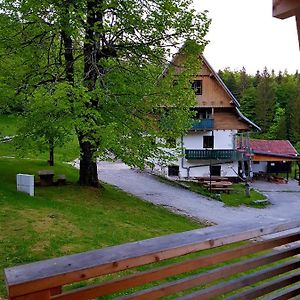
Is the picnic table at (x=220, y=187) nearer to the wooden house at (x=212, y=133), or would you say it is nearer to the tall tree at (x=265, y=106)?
the wooden house at (x=212, y=133)

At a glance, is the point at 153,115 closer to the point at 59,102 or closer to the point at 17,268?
the point at 59,102

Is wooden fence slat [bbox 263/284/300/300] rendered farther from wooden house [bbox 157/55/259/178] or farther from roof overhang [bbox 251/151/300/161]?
roof overhang [bbox 251/151/300/161]

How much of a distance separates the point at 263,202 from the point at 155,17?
1201 cm

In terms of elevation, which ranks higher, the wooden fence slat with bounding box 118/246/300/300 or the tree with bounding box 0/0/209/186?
the tree with bounding box 0/0/209/186

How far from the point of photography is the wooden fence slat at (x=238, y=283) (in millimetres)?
2508

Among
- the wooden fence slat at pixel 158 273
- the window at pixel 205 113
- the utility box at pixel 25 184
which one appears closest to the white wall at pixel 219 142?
the window at pixel 205 113

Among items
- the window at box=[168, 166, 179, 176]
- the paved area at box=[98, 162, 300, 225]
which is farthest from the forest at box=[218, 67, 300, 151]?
the window at box=[168, 166, 179, 176]

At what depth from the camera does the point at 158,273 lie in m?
2.19

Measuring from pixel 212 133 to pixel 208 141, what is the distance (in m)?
0.64

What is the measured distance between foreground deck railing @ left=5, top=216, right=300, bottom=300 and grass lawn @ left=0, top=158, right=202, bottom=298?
379cm

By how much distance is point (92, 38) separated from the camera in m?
13.4

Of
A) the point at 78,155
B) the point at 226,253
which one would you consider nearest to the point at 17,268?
the point at 226,253

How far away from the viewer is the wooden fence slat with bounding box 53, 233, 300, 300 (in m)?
1.95

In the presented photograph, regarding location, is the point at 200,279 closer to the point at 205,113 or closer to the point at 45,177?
the point at 45,177
